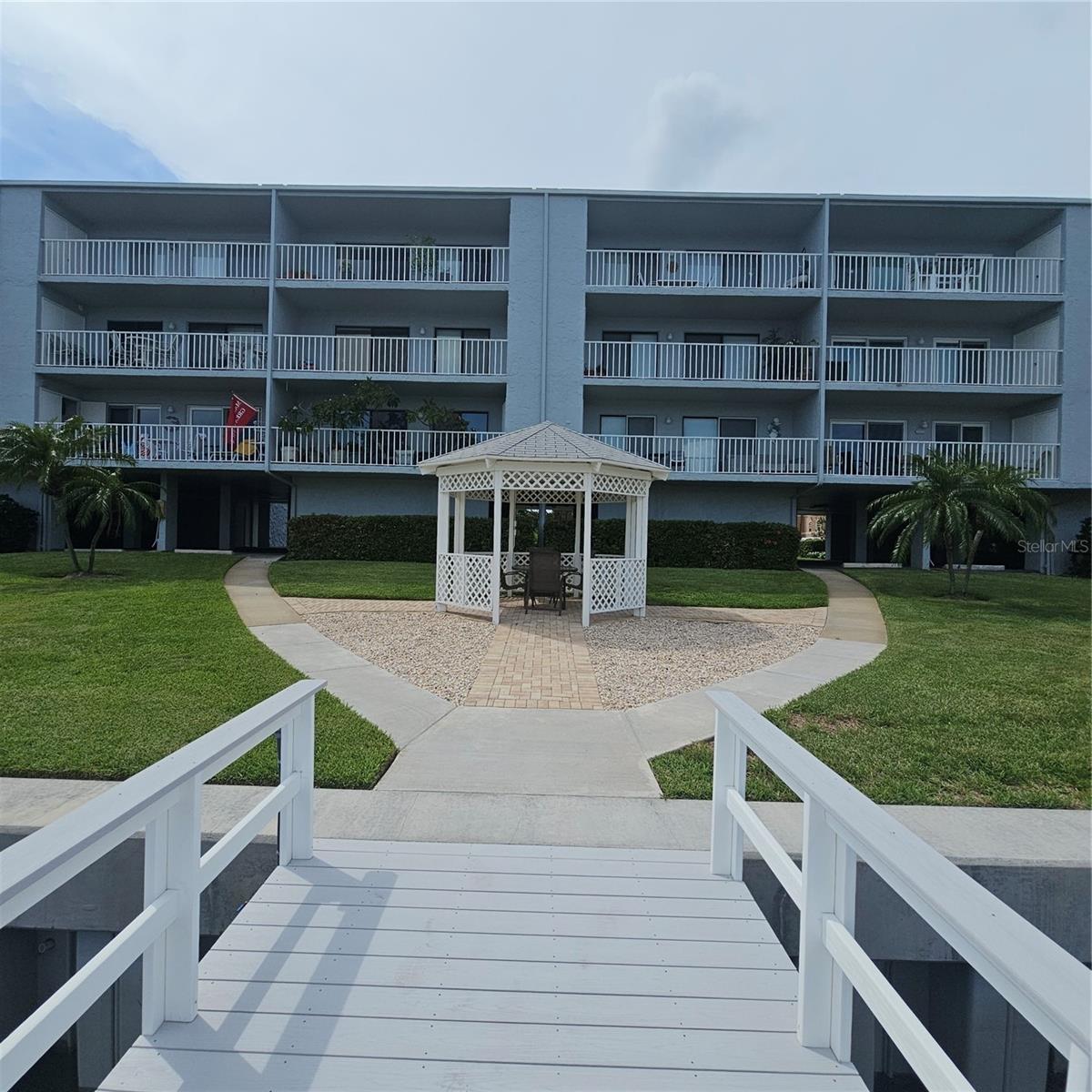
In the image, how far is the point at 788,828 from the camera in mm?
4176

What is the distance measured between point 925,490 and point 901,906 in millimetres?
11913

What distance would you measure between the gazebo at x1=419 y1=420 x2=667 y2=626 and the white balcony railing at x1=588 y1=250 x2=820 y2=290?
954cm

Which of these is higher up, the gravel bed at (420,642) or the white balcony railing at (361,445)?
the white balcony railing at (361,445)

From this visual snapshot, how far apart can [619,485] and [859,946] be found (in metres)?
10.6

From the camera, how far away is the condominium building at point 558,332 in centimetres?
1984

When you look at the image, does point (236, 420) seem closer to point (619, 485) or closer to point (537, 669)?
point (619, 485)

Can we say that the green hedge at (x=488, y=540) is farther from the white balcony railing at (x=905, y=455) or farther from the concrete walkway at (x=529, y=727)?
the concrete walkway at (x=529, y=727)

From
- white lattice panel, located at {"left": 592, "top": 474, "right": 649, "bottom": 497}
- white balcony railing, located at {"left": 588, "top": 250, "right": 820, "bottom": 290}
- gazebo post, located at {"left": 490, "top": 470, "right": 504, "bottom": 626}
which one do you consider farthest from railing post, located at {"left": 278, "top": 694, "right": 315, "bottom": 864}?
white balcony railing, located at {"left": 588, "top": 250, "right": 820, "bottom": 290}

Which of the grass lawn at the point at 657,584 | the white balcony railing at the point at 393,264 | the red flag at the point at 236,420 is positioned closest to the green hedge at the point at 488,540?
the grass lawn at the point at 657,584

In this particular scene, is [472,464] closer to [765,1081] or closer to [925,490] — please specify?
[925,490]

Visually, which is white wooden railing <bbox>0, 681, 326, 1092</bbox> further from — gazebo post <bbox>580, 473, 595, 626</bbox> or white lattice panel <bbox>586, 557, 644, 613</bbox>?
white lattice panel <bbox>586, 557, 644, 613</bbox>

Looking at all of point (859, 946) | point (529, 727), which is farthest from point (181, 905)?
point (529, 727)

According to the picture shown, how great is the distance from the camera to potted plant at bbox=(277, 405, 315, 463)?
19.4 metres

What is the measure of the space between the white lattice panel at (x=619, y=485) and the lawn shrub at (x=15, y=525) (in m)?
16.8
